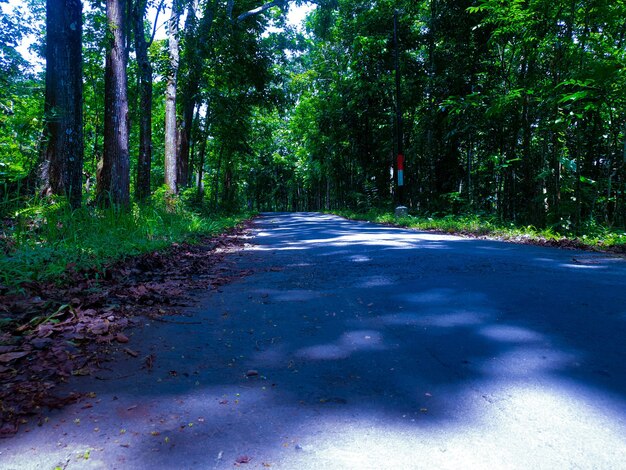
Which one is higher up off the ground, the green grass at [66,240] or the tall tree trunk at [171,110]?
the tall tree trunk at [171,110]

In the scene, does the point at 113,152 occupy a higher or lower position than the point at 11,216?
higher

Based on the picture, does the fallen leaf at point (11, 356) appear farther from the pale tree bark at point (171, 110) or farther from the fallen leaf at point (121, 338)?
the pale tree bark at point (171, 110)

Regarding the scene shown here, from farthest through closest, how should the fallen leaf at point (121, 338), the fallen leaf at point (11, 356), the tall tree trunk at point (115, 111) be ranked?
the tall tree trunk at point (115, 111)
the fallen leaf at point (121, 338)
the fallen leaf at point (11, 356)

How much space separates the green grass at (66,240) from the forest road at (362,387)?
1.63m

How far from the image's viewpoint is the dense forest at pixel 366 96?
7992mm

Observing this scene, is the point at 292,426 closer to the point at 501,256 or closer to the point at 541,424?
the point at 541,424

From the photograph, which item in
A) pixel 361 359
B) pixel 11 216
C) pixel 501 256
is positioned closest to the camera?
pixel 361 359

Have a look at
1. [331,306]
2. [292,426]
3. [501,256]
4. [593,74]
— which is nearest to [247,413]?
[292,426]

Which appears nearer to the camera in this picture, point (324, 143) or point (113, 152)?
point (113, 152)

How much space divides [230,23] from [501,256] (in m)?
13.1

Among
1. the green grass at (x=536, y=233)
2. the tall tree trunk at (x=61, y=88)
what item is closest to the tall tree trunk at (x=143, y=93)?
the tall tree trunk at (x=61, y=88)

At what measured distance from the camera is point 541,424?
1.88 meters

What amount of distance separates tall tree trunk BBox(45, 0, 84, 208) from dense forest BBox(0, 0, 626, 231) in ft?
0.07

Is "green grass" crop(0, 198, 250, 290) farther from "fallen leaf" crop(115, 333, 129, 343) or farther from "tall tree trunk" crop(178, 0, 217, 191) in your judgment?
"tall tree trunk" crop(178, 0, 217, 191)
